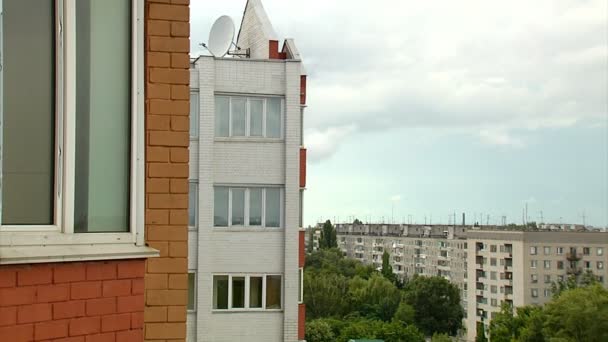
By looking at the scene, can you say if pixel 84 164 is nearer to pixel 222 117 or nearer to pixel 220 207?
pixel 220 207

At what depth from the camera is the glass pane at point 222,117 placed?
1715 cm

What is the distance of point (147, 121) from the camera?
347 centimetres

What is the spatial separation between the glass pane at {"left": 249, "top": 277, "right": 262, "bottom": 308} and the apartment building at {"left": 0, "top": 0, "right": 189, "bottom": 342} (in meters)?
13.3

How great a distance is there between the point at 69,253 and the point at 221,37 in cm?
1494

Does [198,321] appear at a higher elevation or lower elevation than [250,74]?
lower

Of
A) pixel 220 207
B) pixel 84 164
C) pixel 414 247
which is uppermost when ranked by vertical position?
pixel 84 164

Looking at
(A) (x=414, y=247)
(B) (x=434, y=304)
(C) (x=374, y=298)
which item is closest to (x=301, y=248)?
(C) (x=374, y=298)

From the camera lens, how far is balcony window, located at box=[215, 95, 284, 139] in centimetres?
1717

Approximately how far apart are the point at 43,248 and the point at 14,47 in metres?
0.72

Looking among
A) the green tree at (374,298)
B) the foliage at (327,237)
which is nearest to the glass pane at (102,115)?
the green tree at (374,298)

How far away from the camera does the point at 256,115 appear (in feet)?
56.6

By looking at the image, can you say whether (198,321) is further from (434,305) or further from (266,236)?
(434,305)

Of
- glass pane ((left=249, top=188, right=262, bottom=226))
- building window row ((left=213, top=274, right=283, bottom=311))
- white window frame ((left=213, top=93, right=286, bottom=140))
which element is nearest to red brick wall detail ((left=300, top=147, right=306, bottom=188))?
white window frame ((left=213, top=93, right=286, bottom=140))

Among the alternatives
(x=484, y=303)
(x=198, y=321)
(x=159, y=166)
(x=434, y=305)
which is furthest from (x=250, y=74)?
(x=484, y=303)
